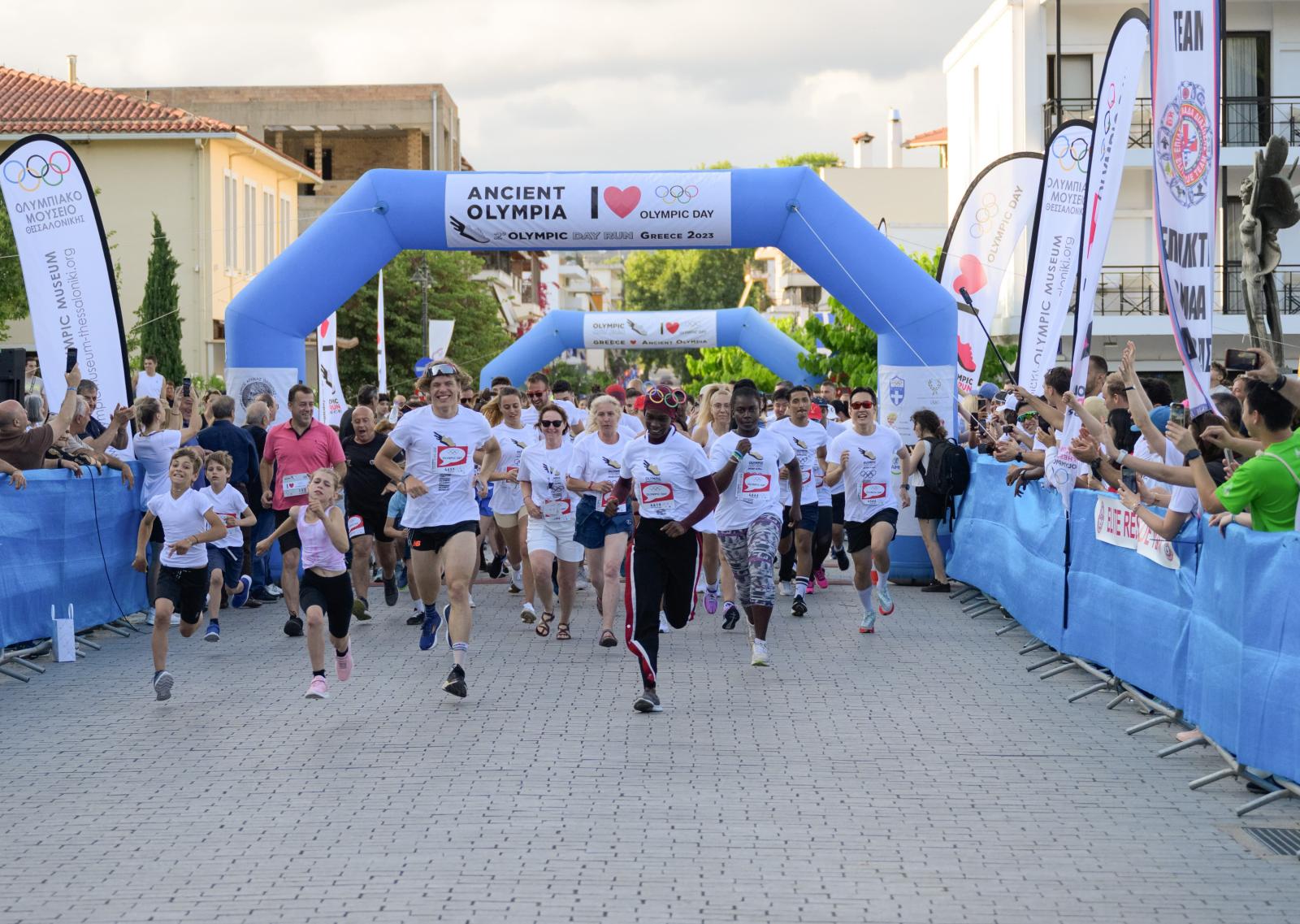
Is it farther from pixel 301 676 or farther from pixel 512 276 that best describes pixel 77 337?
pixel 512 276

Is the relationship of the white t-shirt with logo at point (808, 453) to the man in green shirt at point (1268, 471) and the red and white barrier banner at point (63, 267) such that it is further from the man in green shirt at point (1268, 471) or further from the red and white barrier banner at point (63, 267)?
the man in green shirt at point (1268, 471)

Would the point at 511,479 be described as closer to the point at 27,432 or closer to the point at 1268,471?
the point at 27,432

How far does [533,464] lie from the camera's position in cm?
1308

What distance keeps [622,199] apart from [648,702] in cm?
914

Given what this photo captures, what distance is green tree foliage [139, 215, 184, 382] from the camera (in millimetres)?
35094

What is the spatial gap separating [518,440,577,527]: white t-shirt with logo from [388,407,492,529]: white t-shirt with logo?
7.79 feet

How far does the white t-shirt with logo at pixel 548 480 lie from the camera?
42.8 ft

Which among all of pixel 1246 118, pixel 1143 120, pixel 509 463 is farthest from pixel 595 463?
pixel 1246 118

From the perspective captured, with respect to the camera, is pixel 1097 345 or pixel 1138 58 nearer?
pixel 1138 58

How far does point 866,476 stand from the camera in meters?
13.5

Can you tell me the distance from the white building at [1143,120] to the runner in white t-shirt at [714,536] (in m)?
24.6

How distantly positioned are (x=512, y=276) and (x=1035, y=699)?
7600 cm

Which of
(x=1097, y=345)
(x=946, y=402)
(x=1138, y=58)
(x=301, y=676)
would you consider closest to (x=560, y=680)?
(x=301, y=676)

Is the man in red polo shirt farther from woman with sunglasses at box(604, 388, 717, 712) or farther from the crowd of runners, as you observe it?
woman with sunglasses at box(604, 388, 717, 712)
